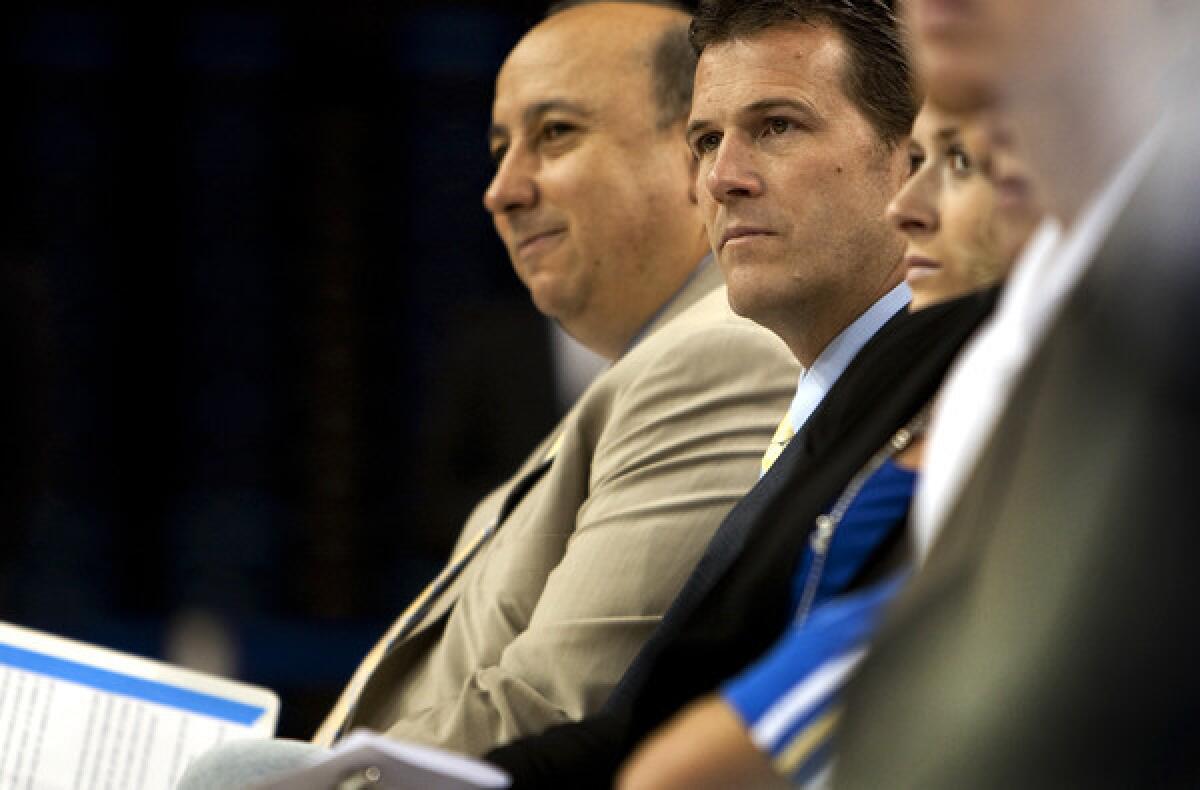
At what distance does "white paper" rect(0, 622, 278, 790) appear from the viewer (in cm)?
190

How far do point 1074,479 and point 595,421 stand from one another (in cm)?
151

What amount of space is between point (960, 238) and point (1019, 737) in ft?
1.64

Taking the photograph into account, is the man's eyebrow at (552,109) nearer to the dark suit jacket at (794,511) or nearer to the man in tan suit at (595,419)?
the man in tan suit at (595,419)

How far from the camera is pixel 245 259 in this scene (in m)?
5.39

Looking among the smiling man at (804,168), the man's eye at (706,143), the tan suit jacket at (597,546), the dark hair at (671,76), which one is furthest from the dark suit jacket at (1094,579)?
the dark hair at (671,76)

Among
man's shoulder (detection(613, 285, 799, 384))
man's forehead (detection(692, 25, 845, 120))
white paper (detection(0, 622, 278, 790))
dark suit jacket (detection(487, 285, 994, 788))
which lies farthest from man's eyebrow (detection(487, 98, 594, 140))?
dark suit jacket (detection(487, 285, 994, 788))

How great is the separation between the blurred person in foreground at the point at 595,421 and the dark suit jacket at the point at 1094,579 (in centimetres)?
103

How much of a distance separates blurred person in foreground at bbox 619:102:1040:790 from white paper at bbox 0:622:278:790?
935mm

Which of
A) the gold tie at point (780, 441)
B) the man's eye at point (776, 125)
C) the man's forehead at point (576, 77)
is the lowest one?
the gold tie at point (780, 441)

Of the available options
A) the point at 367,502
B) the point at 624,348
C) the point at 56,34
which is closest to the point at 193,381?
the point at 367,502

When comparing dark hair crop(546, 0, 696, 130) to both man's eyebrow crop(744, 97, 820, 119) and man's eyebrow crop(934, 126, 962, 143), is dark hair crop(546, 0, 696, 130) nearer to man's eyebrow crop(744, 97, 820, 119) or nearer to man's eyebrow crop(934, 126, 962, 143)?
man's eyebrow crop(744, 97, 820, 119)

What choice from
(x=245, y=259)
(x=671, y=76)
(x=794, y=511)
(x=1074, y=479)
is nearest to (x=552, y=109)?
(x=671, y=76)

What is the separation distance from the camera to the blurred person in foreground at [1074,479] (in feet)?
2.02

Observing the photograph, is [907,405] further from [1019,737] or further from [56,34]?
[56,34]
